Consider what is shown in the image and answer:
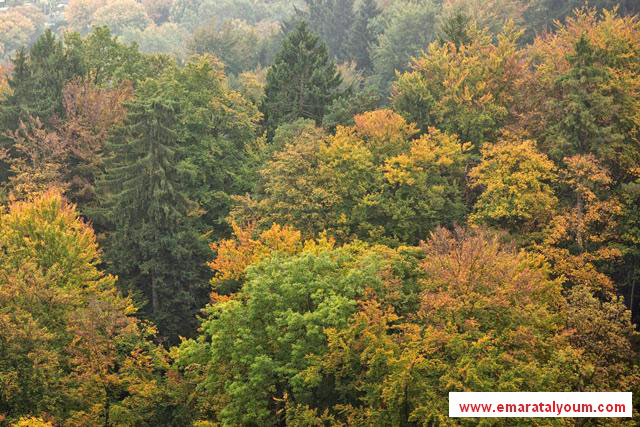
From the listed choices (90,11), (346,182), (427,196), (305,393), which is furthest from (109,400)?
(90,11)

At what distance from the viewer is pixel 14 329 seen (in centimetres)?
3391

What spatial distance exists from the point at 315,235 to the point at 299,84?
19541mm

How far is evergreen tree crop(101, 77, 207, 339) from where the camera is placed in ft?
160

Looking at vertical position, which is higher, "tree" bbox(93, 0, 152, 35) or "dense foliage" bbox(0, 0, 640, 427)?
"tree" bbox(93, 0, 152, 35)

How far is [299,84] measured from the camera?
60969 millimetres

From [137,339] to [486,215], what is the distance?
70.2 feet

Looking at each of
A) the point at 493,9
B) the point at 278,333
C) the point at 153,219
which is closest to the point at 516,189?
the point at 278,333

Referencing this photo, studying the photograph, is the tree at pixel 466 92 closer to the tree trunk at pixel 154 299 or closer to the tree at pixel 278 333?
the tree at pixel 278 333

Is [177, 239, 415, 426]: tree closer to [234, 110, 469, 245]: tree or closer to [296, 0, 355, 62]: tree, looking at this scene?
[234, 110, 469, 245]: tree

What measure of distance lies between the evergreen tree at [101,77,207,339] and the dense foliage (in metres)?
0.19

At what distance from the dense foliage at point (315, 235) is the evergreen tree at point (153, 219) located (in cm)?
19

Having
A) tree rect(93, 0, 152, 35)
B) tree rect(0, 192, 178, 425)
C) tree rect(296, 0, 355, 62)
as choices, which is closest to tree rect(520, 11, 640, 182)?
tree rect(0, 192, 178, 425)

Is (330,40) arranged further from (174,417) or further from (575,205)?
(174,417)

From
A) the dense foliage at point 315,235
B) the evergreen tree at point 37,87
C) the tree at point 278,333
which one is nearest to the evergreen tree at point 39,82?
the evergreen tree at point 37,87
